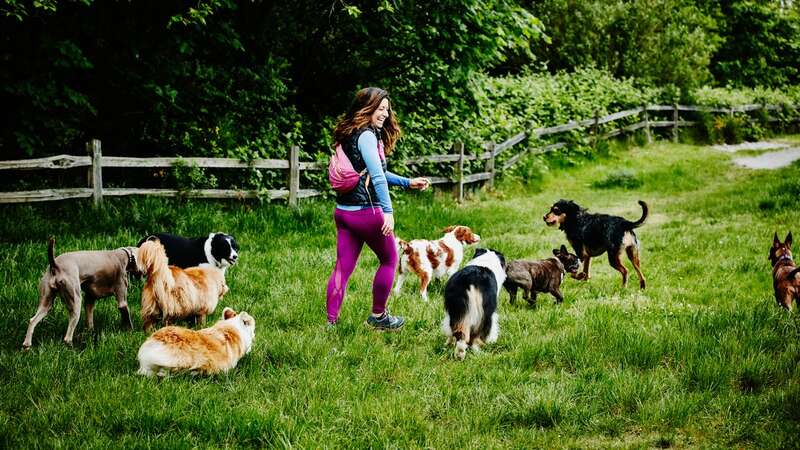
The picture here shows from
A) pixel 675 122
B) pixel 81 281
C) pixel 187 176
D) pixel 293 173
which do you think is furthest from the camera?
pixel 675 122

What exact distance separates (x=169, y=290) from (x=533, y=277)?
389cm

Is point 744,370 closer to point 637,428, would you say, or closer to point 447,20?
point 637,428

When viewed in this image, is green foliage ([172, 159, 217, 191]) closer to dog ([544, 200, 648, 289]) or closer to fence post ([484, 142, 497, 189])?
dog ([544, 200, 648, 289])

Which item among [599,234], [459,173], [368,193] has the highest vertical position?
[459,173]

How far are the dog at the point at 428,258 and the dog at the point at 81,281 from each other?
3.13m

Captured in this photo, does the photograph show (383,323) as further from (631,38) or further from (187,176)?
(631,38)

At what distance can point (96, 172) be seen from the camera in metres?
10.4

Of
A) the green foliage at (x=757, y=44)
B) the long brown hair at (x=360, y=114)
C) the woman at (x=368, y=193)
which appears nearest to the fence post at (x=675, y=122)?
the green foliage at (x=757, y=44)

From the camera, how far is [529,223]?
12930 mm

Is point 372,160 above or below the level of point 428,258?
above

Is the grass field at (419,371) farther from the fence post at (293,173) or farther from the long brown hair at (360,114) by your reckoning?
the fence post at (293,173)

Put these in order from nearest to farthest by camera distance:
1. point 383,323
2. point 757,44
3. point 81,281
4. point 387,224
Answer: point 81,281, point 387,224, point 383,323, point 757,44

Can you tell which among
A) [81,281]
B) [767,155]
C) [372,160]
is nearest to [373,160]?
[372,160]

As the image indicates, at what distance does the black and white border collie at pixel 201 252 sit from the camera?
294 inches
